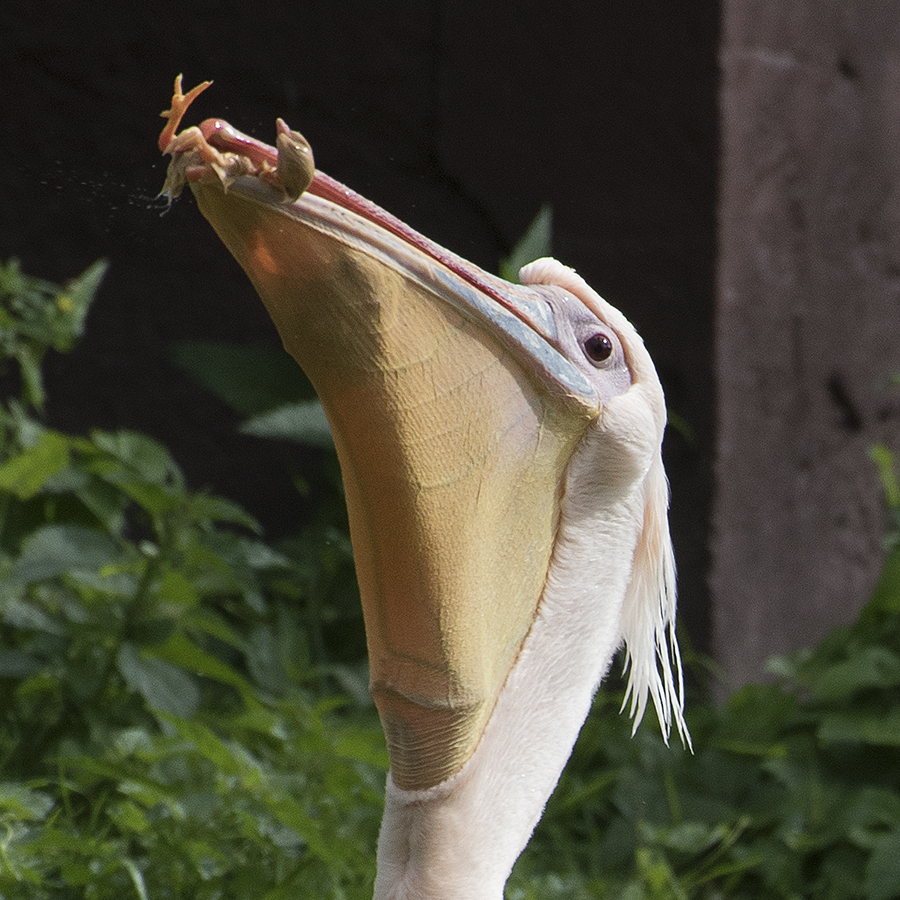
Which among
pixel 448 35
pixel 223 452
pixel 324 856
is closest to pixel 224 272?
pixel 223 452

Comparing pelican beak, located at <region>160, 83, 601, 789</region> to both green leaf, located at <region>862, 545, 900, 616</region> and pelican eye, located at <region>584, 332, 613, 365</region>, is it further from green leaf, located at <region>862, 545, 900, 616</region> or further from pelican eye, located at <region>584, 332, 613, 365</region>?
green leaf, located at <region>862, 545, 900, 616</region>

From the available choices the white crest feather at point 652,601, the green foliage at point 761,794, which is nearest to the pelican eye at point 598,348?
the white crest feather at point 652,601

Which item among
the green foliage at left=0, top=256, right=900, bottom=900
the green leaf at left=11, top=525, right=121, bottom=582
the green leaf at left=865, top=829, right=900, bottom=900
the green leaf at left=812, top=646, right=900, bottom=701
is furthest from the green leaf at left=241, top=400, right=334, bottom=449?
the green leaf at left=865, top=829, right=900, bottom=900

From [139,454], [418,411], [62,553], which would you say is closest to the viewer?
[418,411]

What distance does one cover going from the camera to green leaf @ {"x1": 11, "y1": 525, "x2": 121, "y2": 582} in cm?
210

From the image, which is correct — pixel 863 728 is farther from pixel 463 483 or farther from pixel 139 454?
pixel 463 483

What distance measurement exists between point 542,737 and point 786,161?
200 centimetres

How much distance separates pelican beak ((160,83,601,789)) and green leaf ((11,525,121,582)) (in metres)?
1.13

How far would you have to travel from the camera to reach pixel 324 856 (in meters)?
1.65

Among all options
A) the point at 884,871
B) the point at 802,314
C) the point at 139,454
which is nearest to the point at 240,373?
the point at 139,454

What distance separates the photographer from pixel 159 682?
2.08 meters

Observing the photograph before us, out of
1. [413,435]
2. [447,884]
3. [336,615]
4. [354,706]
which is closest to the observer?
[413,435]

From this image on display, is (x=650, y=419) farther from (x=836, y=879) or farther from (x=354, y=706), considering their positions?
(x=354, y=706)

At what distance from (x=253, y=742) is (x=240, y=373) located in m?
1.00
